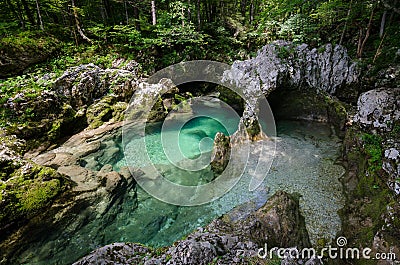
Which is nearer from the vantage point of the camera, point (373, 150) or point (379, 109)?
point (373, 150)

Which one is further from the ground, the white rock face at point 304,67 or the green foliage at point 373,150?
the white rock face at point 304,67

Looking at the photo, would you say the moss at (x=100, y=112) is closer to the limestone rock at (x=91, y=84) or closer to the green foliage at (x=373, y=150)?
the limestone rock at (x=91, y=84)

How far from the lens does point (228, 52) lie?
19250 mm

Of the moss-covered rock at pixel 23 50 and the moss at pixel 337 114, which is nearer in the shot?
the moss at pixel 337 114

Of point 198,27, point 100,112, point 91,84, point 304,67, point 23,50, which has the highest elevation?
point 198,27

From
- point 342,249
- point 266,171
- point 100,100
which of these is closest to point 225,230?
point 342,249

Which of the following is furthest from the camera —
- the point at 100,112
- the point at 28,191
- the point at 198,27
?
the point at 198,27

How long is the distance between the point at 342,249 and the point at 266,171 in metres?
3.51

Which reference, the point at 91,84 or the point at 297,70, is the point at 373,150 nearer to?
the point at 297,70

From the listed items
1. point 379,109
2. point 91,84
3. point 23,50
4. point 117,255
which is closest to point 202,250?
point 117,255

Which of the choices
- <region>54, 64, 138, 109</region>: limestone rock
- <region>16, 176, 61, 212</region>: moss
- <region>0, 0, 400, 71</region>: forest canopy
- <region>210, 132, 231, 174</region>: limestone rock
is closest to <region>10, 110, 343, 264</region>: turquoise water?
<region>210, 132, 231, 174</region>: limestone rock

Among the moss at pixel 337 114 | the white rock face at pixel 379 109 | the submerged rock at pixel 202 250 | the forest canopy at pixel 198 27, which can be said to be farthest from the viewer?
the forest canopy at pixel 198 27

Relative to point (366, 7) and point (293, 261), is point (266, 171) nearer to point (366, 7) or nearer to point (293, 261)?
point (293, 261)

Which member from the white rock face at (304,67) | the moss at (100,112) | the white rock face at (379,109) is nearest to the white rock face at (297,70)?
the white rock face at (304,67)
